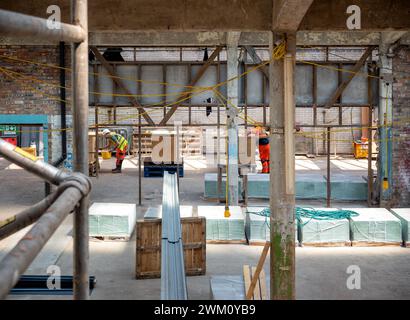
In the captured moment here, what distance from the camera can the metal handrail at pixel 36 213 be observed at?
81.4 inches

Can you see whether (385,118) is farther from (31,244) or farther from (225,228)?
(31,244)

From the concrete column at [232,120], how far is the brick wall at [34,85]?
5525mm

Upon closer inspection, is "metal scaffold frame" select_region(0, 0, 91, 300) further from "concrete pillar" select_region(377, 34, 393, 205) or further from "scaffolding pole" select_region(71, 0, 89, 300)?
"concrete pillar" select_region(377, 34, 393, 205)

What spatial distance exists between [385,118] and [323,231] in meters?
6.22

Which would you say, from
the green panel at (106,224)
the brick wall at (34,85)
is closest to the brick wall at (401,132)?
the green panel at (106,224)

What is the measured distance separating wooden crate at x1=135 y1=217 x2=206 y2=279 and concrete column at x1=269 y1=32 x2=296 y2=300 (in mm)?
2172

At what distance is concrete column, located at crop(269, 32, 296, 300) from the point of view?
7.47m

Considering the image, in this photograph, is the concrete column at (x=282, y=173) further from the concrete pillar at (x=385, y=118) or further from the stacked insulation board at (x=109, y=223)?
the concrete pillar at (x=385, y=118)

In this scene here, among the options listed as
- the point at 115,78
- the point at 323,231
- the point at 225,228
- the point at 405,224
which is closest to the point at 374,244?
the point at 405,224

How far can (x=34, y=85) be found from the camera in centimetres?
1689

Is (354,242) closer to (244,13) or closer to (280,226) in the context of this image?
(280,226)

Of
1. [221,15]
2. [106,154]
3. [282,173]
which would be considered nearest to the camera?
[221,15]
